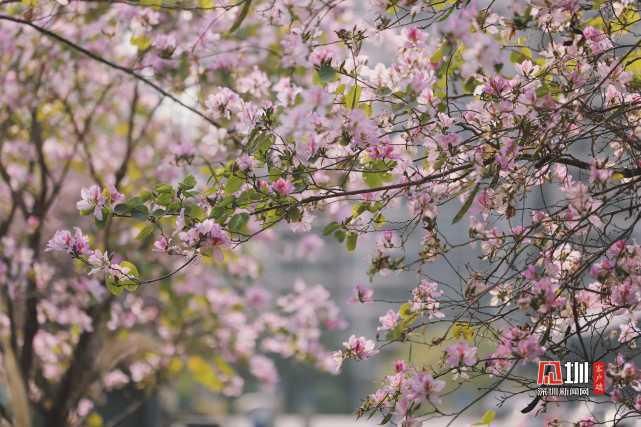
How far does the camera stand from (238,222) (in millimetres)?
2906

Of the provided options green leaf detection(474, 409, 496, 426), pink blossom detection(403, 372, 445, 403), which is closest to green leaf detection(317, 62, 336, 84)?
pink blossom detection(403, 372, 445, 403)

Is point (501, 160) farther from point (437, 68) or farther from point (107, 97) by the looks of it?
point (107, 97)

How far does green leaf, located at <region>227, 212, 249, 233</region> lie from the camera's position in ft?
9.52

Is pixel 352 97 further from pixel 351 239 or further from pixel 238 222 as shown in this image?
pixel 238 222

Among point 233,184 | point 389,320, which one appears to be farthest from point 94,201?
point 389,320

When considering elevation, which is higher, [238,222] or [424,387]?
[238,222]

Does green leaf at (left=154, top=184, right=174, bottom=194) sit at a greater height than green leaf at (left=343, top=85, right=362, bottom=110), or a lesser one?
lesser

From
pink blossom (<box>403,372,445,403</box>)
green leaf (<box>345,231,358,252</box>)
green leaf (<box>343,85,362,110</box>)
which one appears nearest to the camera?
pink blossom (<box>403,372,445,403</box>)

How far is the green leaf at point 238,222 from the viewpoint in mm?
2902

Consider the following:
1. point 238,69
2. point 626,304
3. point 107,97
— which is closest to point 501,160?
point 626,304

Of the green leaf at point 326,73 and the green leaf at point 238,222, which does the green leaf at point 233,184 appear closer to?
the green leaf at point 238,222

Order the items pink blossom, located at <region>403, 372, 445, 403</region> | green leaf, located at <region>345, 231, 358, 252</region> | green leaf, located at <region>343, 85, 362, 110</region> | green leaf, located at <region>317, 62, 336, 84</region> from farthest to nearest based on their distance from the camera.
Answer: green leaf, located at <region>345, 231, 358, 252</region>
green leaf, located at <region>343, 85, 362, 110</region>
green leaf, located at <region>317, 62, 336, 84</region>
pink blossom, located at <region>403, 372, 445, 403</region>

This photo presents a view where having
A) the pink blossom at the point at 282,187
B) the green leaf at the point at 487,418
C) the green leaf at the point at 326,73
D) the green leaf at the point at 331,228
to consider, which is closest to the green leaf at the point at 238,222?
the pink blossom at the point at 282,187

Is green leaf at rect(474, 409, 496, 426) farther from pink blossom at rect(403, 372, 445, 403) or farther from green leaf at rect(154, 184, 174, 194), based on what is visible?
green leaf at rect(154, 184, 174, 194)
